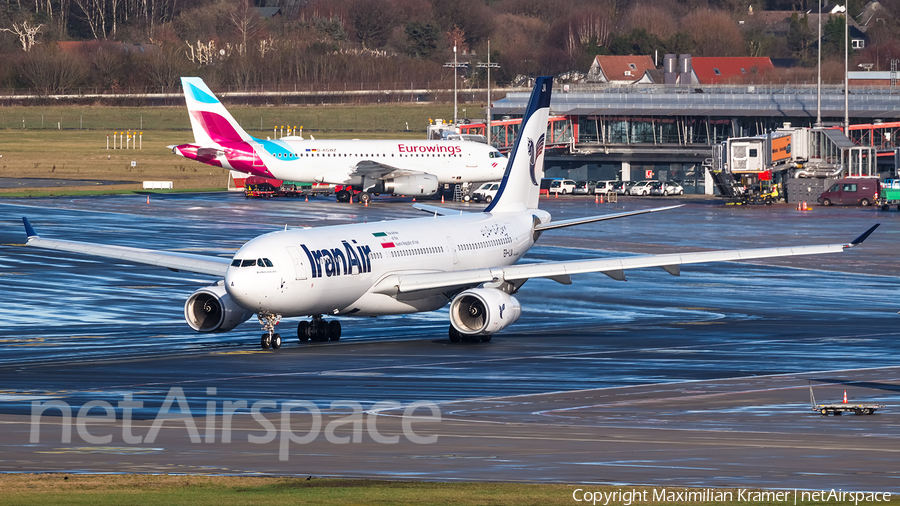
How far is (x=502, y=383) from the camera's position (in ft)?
104

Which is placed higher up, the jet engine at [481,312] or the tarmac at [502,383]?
the jet engine at [481,312]

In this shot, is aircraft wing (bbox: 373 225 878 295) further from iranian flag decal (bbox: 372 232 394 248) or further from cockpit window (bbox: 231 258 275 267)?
cockpit window (bbox: 231 258 275 267)

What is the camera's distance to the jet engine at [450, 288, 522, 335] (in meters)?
39.0

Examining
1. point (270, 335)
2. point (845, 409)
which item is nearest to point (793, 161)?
point (270, 335)

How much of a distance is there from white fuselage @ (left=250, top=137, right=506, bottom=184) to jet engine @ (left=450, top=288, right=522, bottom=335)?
6299 centimetres

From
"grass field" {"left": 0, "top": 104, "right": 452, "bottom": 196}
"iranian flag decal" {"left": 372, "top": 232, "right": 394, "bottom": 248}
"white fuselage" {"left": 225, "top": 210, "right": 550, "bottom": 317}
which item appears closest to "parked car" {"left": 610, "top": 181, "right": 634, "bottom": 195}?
"grass field" {"left": 0, "top": 104, "right": 452, "bottom": 196}

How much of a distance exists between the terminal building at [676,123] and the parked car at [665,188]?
454 cm

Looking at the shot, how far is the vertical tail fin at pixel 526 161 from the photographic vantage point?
4944 centimetres

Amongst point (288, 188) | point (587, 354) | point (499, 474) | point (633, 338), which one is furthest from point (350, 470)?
point (288, 188)

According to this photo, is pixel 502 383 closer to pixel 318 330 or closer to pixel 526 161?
pixel 318 330

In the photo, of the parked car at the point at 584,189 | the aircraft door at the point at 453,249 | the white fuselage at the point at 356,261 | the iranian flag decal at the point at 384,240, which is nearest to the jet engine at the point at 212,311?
the white fuselage at the point at 356,261

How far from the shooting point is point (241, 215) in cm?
8869

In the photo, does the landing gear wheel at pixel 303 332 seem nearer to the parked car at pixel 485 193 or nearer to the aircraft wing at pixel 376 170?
the aircraft wing at pixel 376 170

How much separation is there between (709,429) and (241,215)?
218 ft
